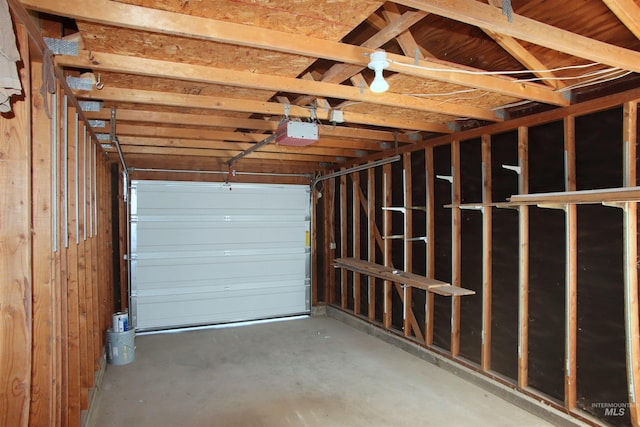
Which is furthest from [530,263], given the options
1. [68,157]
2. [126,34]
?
[68,157]

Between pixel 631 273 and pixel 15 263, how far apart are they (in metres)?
3.29

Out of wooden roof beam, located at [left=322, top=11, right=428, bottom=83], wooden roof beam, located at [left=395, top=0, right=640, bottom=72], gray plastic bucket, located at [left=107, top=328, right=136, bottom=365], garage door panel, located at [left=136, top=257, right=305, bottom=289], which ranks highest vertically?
wooden roof beam, located at [left=322, top=11, right=428, bottom=83]

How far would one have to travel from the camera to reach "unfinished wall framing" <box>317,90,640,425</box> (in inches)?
102

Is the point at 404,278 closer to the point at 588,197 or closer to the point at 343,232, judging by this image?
the point at 343,232

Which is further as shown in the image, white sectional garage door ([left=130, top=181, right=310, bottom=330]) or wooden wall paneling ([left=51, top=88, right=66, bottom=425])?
white sectional garage door ([left=130, top=181, right=310, bottom=330])

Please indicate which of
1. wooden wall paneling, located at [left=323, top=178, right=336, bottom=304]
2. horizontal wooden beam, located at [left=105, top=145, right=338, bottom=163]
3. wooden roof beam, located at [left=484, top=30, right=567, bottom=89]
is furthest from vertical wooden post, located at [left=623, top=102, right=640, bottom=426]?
wooden wall paneling, located at [left=323, top=178, right=336, bottom=304]

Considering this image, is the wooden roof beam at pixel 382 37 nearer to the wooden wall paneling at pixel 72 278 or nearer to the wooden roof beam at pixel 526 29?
the wooden roof beam at pixel 526 29

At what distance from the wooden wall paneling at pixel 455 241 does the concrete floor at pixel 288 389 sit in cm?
37

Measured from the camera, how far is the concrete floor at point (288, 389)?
9.95 ft

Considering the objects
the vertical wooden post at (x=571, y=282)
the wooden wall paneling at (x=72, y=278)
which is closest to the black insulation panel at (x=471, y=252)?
the vertical wooden post at (x=571, y=282)

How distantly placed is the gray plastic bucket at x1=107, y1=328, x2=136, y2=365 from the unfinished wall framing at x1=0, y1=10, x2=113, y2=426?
1762mm

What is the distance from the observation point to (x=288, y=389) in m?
3.54

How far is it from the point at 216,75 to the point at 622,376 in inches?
127

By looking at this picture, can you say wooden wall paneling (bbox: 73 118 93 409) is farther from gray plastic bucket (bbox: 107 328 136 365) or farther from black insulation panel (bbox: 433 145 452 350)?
black insulation panel (bbox: 433 145 452 350)
